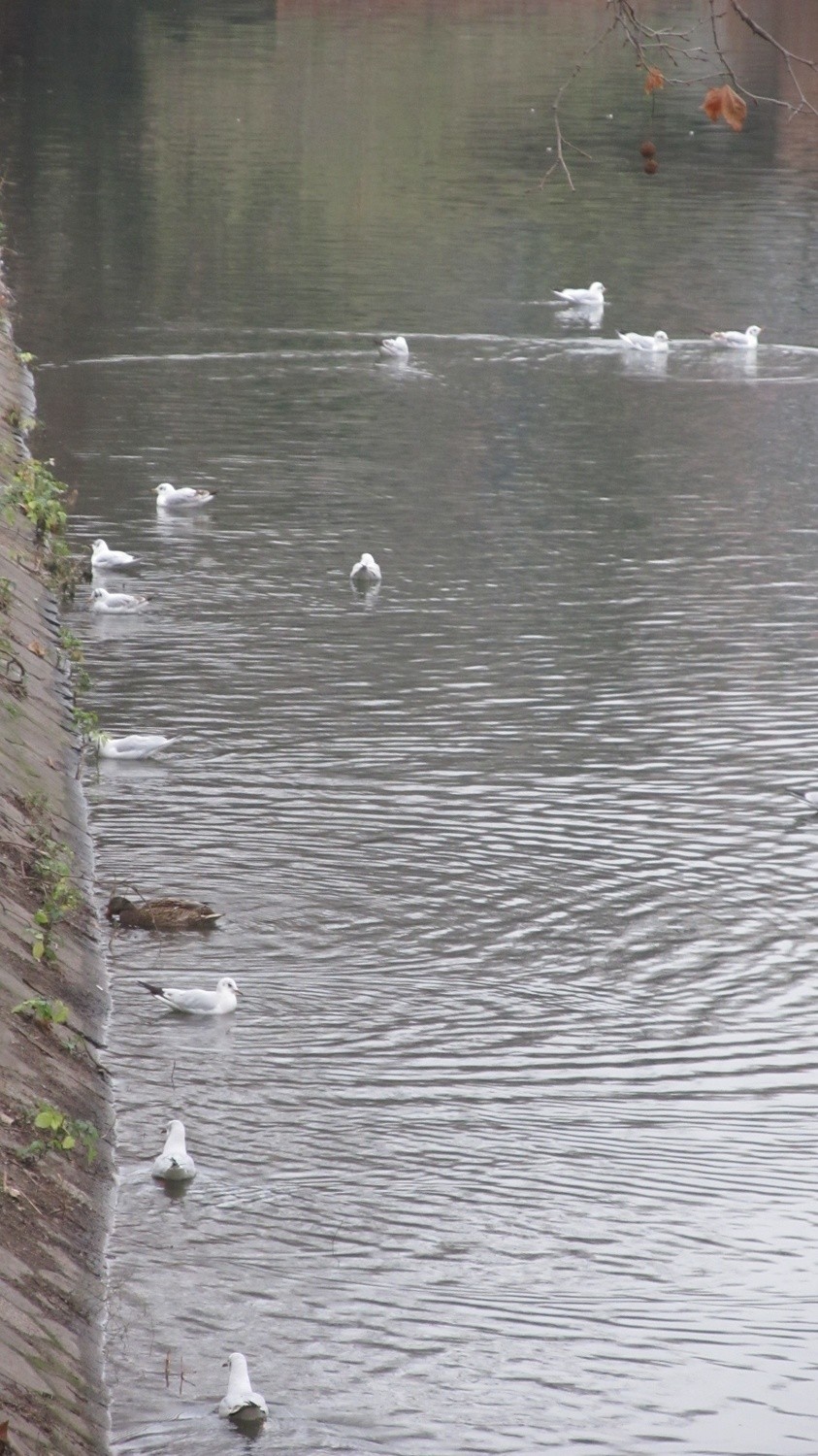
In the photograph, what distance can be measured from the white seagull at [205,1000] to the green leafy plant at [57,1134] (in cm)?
177

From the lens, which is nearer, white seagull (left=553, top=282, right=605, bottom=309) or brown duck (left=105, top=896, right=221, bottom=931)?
brown duck (left=105, top=896, right=221, bottom=931)

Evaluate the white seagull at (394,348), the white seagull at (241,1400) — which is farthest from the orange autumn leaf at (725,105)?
the white seagull at (394,348)

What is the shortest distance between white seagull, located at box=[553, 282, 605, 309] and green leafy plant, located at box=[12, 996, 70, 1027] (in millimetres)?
25341

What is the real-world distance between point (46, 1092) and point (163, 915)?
9.80 ft

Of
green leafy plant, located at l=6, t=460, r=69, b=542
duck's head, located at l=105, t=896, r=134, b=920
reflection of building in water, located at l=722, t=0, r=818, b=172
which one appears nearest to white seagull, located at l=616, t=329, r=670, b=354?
green leafy plant, located at l=6, t=460, r=69, b=542

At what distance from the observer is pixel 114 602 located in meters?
19.3

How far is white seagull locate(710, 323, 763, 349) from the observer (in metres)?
31.5

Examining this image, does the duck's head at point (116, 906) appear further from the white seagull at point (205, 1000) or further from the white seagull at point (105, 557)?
the white seagull at point (105, 557)

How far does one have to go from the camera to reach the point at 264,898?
13.3m

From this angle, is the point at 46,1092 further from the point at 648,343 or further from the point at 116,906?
the point at 648,343

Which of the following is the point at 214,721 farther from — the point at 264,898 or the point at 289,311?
the point at 289,311

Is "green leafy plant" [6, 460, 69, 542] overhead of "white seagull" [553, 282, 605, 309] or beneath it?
beneath

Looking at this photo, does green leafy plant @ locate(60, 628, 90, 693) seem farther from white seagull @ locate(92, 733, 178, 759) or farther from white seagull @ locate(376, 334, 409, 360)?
white seagull @ locate(376, 334, 409, 360)

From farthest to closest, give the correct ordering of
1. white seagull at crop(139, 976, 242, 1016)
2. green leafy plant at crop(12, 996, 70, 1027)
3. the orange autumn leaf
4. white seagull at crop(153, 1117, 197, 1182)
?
white seagull at crop(139, 976, 242, 1016), green leafy plant at crop(12, 996, 70, 1027), white seagull at crop(153, 1117, 197, 1182), the orange autumn leaf
